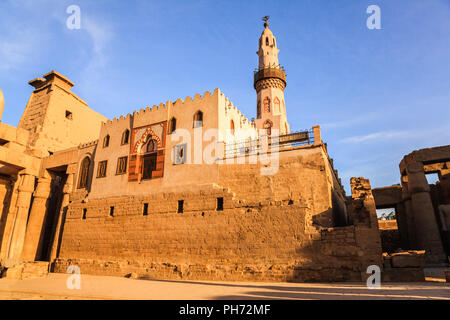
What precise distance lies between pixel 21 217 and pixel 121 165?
768cm

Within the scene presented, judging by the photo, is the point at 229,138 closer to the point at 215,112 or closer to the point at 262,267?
the point at 215,112

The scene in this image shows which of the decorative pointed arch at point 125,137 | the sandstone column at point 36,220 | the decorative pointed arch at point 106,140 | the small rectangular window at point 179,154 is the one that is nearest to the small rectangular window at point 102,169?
the decorative pointed arch at point 106,140

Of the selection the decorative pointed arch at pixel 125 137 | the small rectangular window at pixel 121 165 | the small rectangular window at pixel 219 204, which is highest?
the decorative pointed arch at pixel 125 137

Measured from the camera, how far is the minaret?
24.0 m

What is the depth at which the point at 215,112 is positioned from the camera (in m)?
15.4

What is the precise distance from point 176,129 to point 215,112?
103 inches

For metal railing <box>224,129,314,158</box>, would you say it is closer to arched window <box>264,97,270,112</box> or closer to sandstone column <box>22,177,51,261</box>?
arched window <box>264,97,270,112</box>

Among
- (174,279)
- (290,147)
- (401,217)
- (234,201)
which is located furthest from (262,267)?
(401,217)

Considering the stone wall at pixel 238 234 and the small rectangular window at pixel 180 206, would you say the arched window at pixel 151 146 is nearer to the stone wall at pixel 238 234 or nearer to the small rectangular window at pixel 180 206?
the stone wall at pixel 238 234

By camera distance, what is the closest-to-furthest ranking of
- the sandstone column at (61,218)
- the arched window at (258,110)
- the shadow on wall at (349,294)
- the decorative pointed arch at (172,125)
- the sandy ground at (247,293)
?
the shadow on wall at (349,294) → the sandy ground at (247,293) → the decorative pointed arch at (172,125) → the sandstone column at (61,218) → the arched window at (258,110)

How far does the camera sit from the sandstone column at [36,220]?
1919cm

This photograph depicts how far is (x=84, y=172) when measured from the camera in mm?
19734

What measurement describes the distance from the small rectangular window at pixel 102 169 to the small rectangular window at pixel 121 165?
1255mm

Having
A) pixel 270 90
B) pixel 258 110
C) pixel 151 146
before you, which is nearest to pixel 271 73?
pixel 270 90
